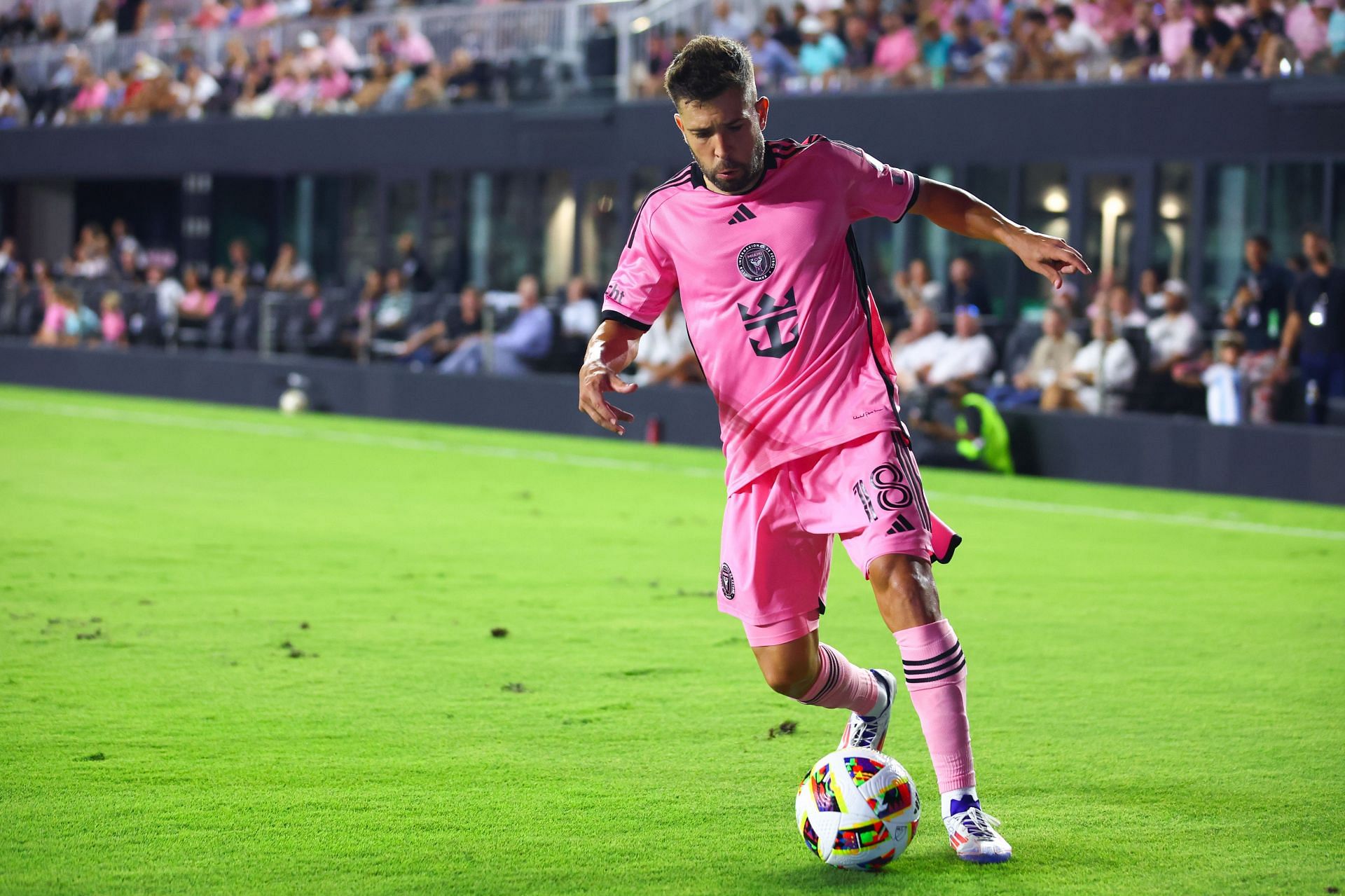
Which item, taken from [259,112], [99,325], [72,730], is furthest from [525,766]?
[259,112]

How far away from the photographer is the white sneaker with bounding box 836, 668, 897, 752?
4973 mm

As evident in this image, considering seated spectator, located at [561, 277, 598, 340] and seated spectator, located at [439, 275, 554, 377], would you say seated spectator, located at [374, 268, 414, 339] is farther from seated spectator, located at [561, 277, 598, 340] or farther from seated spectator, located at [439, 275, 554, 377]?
seated spectator, located at [561, 277, 598, 340]

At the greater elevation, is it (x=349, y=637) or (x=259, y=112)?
(x=259, y=112)

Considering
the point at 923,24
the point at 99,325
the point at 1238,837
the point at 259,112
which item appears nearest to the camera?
the point at 1238,837

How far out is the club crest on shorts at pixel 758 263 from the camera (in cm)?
462

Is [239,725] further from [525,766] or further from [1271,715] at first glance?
[1271,715]

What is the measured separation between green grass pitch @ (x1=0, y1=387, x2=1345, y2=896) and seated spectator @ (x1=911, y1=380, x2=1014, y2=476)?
2405mm

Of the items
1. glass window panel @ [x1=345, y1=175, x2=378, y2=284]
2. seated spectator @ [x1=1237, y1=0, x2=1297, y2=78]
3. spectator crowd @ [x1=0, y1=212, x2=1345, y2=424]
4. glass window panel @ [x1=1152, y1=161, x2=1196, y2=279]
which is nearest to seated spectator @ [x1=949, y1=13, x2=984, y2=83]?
spectator crowd @ [x1=0, y1=212, x2=1345, y2=424]

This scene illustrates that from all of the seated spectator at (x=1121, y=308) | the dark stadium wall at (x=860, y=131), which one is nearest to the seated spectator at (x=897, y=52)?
the dark stadium wall at (x=860, y=131)

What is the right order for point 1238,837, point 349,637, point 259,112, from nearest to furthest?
point 1238,837 < point 349,637 < point 259,112

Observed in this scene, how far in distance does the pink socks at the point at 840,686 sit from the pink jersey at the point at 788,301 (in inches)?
21.7

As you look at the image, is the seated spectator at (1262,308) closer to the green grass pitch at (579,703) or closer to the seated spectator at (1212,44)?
the seated spectator at (1212,44)

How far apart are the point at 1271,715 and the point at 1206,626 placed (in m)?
1.94

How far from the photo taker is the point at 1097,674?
7.07m
